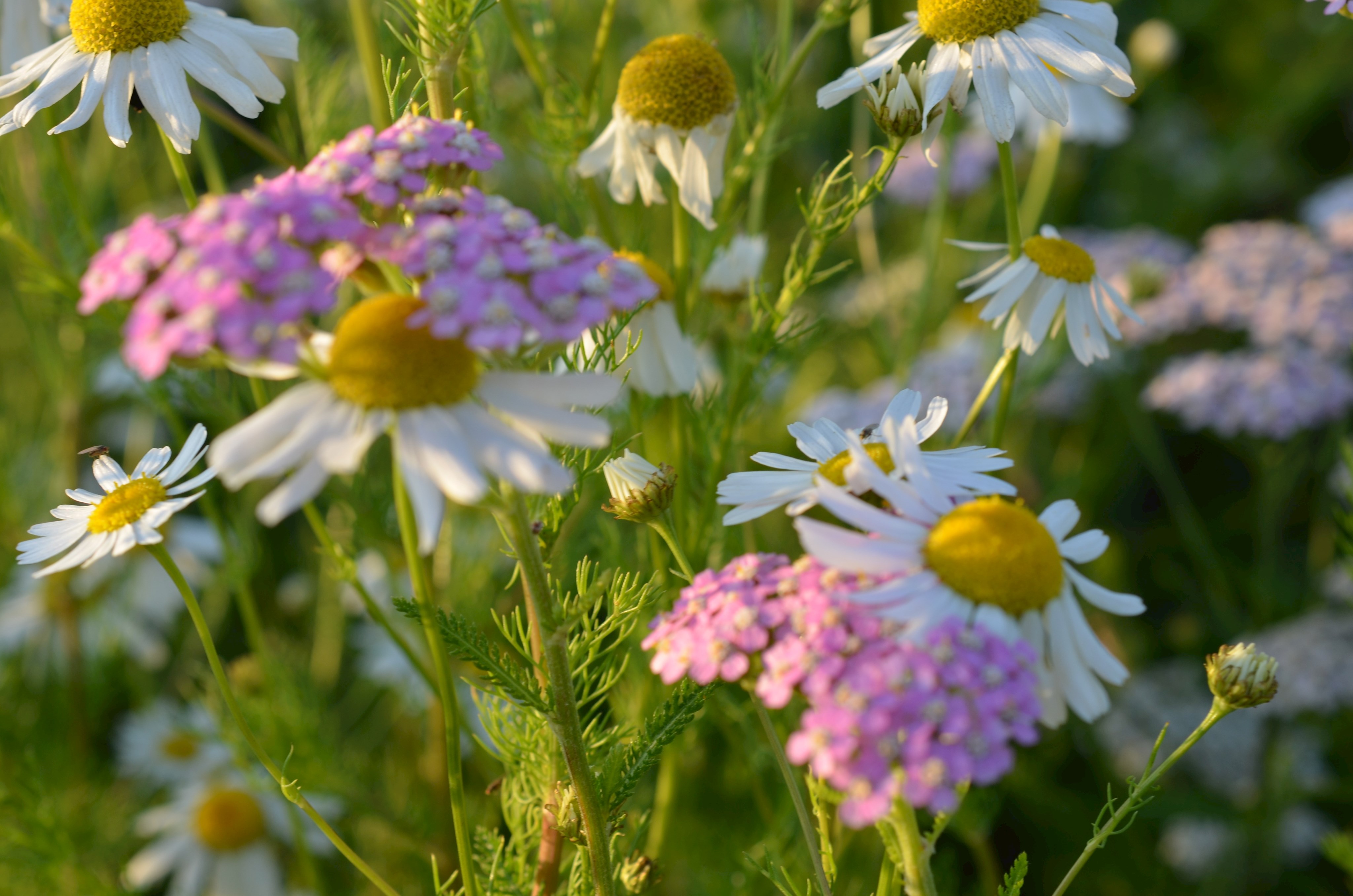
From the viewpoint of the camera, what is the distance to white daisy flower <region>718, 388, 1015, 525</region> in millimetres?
921

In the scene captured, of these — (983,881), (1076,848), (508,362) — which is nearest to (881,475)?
(508,362)

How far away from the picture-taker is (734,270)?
5.35ft

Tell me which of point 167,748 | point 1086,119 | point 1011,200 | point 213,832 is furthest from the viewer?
point 1086,119

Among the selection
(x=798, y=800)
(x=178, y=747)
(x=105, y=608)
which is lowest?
(x=178, y=747)

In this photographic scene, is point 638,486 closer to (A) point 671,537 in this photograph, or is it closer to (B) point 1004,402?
(A) point 671,537

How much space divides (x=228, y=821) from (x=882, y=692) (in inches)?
74.9

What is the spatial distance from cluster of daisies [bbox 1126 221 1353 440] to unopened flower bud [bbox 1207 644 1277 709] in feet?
4.29

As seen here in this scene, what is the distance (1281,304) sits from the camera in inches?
90.8

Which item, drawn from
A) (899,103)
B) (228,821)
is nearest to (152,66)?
(899,103)

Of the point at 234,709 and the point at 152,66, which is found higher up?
the point at 152,66

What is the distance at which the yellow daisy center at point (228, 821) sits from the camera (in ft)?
7.05

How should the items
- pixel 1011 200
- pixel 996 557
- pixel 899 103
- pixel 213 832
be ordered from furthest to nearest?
pixel 213 832 < pixel 1011 200 < pixel 899 103 < pixel 996 557

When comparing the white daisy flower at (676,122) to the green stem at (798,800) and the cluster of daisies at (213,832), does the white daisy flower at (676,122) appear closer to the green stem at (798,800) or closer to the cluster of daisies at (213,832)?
the green stem at (798,800)

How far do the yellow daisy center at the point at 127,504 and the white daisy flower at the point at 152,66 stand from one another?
15.1 inches
